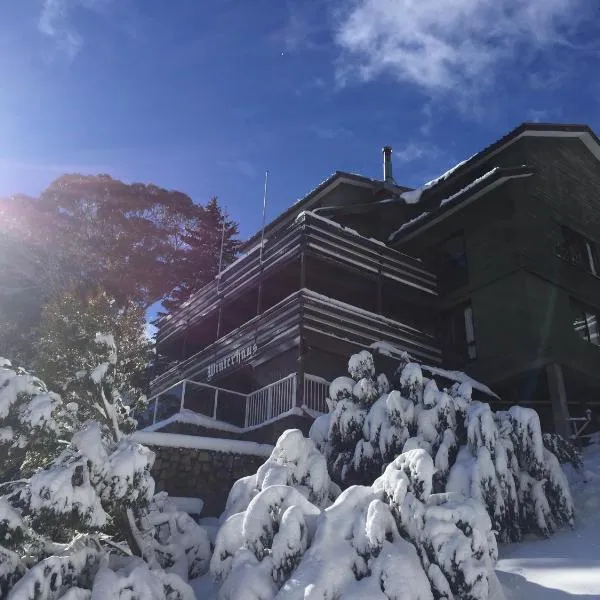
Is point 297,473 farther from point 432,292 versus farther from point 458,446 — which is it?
point 432,292

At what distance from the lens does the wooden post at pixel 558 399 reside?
579 inches

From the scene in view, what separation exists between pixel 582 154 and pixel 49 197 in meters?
20.4

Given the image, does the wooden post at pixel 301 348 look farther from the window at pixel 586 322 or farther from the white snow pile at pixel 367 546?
the white snow pile at pixel 367 546

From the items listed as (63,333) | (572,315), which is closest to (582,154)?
(572,315)

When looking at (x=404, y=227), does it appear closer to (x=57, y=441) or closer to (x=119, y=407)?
(x=119, y=407)

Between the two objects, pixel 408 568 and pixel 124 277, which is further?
pixel 124 277

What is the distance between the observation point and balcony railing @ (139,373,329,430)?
15023 mm

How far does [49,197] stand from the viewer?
85.4 ft

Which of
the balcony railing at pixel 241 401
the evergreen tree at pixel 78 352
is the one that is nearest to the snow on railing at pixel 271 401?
the balcony railing at pixel 241 401

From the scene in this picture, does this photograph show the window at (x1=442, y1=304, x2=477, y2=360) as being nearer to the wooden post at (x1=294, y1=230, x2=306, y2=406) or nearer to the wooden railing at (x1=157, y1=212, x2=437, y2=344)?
the wooden railing at (x1=157, y1=212, x2=437, y2=344)

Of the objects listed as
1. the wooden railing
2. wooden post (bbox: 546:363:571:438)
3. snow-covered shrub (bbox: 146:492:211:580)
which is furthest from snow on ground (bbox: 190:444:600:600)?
the wooden railing

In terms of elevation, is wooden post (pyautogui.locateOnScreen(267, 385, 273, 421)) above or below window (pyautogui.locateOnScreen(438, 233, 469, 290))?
below

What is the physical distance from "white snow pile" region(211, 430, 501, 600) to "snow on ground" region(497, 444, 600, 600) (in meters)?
0.80

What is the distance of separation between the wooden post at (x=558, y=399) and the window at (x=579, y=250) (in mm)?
3987
